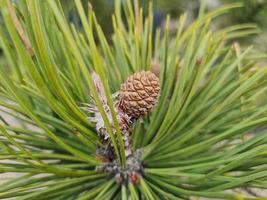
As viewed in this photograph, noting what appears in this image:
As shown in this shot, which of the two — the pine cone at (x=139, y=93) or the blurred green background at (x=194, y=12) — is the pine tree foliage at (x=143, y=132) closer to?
the pine cone at (x=139, y=93)

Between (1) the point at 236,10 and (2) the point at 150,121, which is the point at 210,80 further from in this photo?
(1) the point at 236,10

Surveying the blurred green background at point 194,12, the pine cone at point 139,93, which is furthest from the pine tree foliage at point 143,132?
the blurred green background at point 194,12

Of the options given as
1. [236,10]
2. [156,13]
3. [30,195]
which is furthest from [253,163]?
[156,13]

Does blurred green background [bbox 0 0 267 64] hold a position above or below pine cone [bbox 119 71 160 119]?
above

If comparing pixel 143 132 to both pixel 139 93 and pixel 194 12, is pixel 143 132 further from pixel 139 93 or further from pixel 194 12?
pixel 194 12

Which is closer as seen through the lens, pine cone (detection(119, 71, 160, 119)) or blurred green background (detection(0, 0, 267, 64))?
pine cone (detection(119, 71, 160, 119))

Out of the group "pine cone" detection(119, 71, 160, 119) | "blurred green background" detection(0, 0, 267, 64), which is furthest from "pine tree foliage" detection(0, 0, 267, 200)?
"blurred green background" detection(0, 0, 267, 64)

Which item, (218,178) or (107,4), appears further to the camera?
(107,4)

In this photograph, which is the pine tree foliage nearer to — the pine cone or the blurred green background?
the pine cone

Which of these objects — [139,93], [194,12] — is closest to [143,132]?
[139,93]
